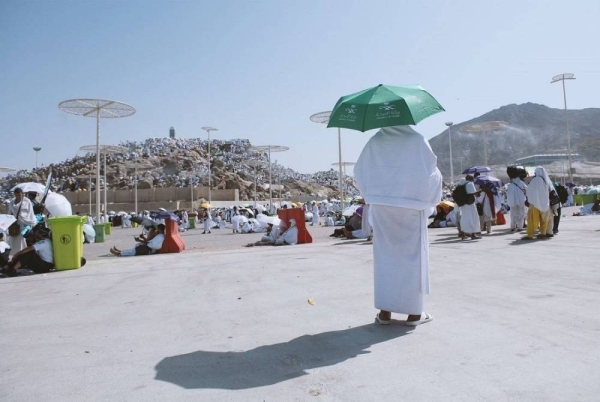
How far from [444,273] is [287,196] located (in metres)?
56.7

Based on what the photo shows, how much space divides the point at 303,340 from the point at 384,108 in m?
1.81

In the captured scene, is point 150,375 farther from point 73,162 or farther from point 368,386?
point 73,162

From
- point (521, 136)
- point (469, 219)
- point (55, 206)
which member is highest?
point (521, 136)

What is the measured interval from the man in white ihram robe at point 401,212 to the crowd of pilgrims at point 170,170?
47.9 meters

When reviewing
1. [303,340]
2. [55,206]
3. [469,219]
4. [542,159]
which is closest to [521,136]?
[542,159]

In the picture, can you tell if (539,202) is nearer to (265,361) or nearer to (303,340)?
(303,340)

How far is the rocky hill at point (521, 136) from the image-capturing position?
161375 millimetres

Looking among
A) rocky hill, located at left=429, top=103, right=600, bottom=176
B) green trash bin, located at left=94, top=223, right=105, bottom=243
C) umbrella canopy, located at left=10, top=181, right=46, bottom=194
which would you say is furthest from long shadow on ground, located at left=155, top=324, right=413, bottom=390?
rocky hill, located at left=429, top=103, right=600, bottom=176

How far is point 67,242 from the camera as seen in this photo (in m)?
7.74

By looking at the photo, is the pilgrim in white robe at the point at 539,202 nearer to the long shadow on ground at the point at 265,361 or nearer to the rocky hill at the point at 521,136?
the long shadow on ground at the point at 265,361

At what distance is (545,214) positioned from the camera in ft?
31.6

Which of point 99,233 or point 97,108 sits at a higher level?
point 97,108

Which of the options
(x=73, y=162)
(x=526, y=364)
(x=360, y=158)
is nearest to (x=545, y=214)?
(x=360, y=158)

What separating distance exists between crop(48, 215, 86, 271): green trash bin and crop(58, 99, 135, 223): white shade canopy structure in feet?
40.0
